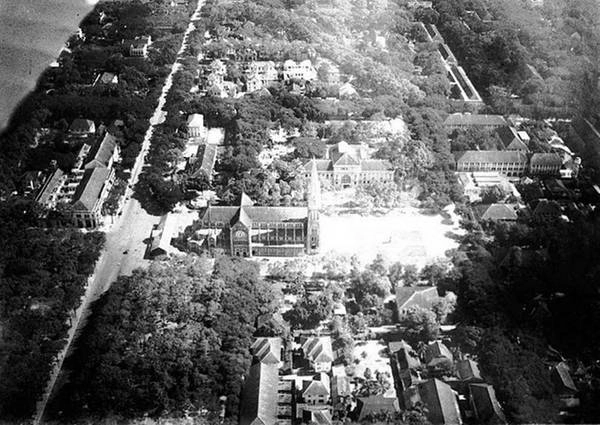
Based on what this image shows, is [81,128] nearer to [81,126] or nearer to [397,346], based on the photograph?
[81,126]

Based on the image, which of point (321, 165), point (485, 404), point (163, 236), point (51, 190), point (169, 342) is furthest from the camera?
point (321, 165)

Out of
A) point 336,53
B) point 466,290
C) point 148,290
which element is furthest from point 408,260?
point 336,53

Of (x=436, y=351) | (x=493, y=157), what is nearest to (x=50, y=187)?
(x=436, y=351)

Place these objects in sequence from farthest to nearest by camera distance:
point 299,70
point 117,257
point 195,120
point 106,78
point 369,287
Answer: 1. point 299,70
2. point 106,78
3. point 195,120
4. point 117,257
5. point 369,287

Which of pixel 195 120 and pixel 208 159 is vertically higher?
pixel 208 159

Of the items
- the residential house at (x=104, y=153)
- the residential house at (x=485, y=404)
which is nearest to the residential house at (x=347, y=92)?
the residential house at (x=104, y=153)

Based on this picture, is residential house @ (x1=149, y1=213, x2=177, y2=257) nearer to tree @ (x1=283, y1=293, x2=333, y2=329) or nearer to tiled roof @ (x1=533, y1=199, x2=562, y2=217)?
tree @ (x1=283, y1=293, x2=333, y2=329)

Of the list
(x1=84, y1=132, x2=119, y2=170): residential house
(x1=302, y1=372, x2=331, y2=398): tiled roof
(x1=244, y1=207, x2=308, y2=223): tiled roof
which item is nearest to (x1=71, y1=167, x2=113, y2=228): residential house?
(x1=84, y1=132, x2=119, y2=170): residential house
